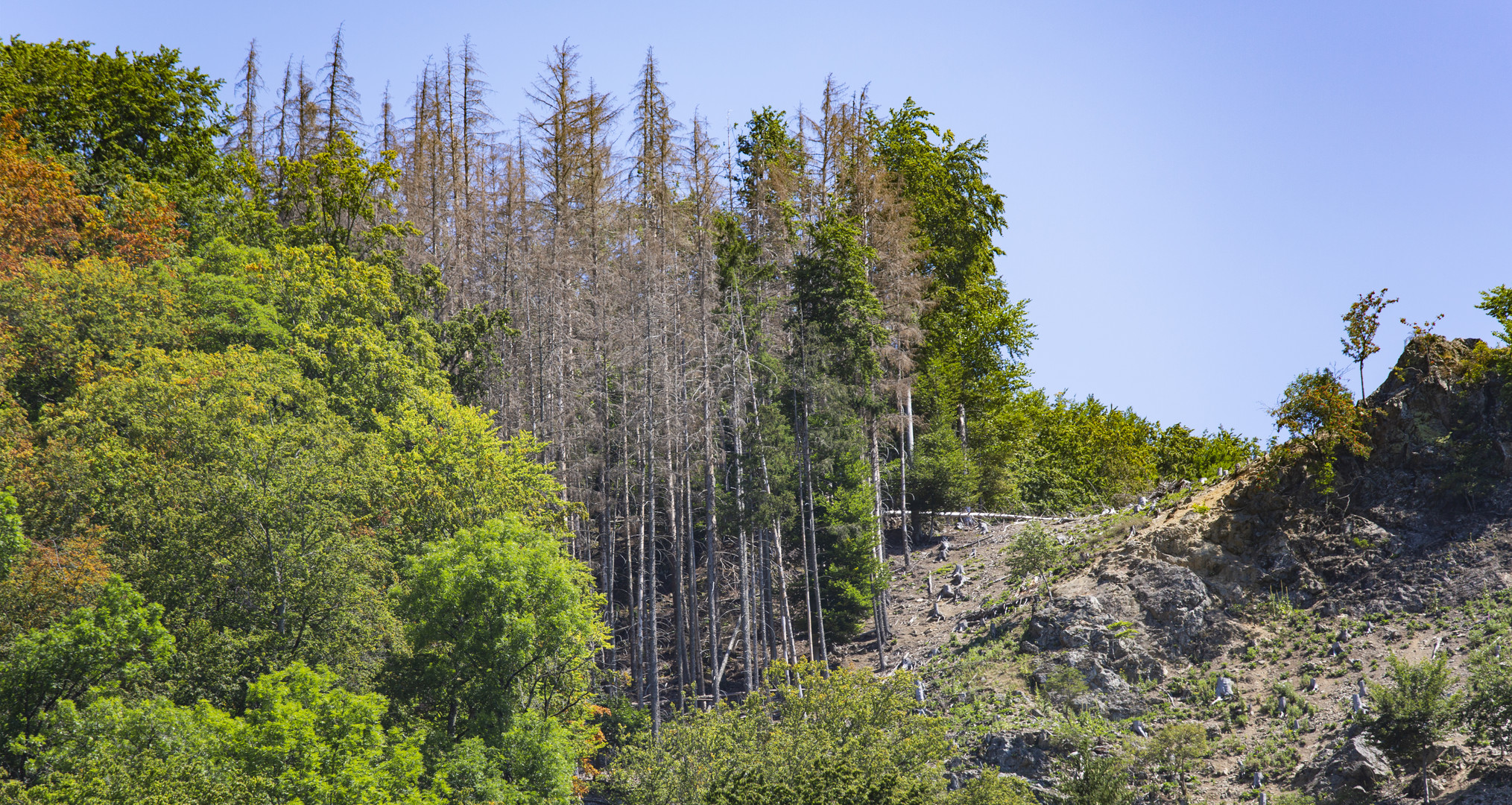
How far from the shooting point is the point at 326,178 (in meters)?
39.6

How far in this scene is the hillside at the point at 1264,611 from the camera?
31062 mm

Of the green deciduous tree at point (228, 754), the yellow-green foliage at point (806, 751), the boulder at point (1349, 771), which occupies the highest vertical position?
the green deciduous tree at point (228, 754)

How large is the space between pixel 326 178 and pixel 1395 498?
3775cm

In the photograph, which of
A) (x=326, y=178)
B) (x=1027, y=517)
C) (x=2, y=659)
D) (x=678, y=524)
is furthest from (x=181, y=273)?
(x=1027, y=517)

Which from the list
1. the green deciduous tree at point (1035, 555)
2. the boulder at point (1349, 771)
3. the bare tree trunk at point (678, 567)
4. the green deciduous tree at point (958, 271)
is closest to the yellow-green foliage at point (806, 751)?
the bare tree trunk at point (678, 567)

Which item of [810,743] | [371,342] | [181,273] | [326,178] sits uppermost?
[326,178]

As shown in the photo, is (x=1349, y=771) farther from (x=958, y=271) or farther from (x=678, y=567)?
(x=958, y=271)

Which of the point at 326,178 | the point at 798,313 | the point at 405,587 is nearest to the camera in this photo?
the point at 405,587

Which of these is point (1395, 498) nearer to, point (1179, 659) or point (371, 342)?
point (1179, 659)

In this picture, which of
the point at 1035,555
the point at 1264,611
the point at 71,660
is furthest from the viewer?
the point at 1035,555

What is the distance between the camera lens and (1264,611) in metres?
35.6

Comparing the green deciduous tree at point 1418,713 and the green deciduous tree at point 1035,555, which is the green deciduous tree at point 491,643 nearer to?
the green deciduous tree at point 1035,555

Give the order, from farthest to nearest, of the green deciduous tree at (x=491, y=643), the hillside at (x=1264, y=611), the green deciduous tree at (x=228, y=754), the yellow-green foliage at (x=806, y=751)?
the hillside at (x=1264, y=611), the green deciduous tree at (x=491, y=643), the yellow-green foliage at (x=806, y=751), the green deciduous tree at (x=228, y=754)

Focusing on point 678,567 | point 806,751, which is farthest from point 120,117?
point 806,751
